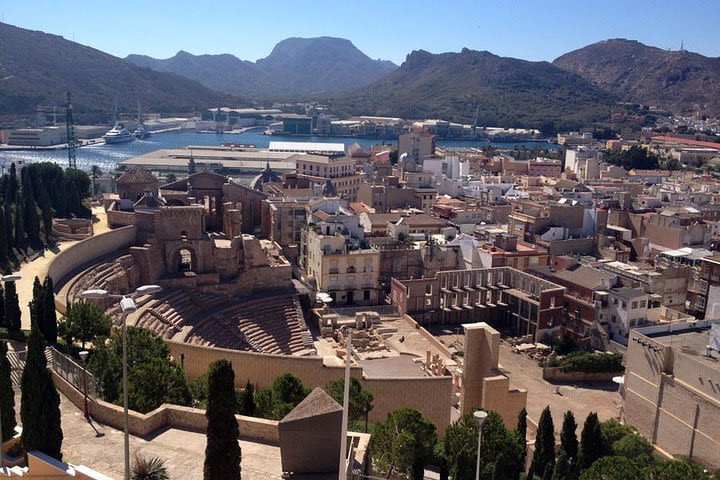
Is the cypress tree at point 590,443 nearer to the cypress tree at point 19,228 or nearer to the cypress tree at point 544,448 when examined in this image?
the cypress tree at point 544,448

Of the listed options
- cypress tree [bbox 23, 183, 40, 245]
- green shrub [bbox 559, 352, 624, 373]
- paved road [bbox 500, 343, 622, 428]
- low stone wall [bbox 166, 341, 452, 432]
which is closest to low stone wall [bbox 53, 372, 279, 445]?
low stone wall [bbox 166, 341, 452, 432]

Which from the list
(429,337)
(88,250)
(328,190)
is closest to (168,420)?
(88,250)

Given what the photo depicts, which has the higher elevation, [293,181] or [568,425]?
[293,181]

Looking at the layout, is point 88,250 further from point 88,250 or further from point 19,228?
point 19,228

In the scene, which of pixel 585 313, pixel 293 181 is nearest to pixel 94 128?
pixel 293 181

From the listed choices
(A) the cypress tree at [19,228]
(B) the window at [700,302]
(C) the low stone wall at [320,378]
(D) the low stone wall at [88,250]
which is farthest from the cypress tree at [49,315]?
(B) the window at [700,302]

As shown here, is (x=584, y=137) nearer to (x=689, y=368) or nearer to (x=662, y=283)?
(x=662, y=283)

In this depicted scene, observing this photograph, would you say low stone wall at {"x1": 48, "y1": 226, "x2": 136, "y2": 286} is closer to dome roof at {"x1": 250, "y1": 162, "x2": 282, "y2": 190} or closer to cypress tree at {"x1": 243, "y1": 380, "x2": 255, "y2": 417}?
cypress tree at {"x1": 243, "y1": 380, "x2": 255, "y2": 417}

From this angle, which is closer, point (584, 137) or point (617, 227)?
point (617, 227)
